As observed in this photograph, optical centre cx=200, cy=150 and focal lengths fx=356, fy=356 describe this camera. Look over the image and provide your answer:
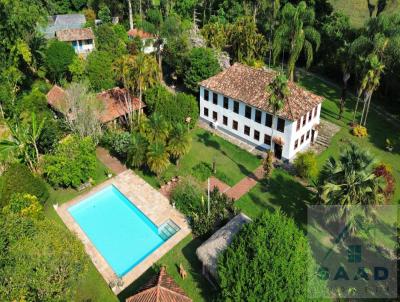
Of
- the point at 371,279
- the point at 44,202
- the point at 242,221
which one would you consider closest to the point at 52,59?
the point at 44,202

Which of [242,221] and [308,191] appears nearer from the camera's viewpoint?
[242,221]

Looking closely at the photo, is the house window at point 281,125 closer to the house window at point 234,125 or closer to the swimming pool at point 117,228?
the house window at point 234,125

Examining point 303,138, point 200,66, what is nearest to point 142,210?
point 303,138

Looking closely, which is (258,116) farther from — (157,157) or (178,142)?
(157,157)

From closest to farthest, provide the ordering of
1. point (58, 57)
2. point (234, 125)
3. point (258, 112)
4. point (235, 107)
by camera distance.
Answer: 1. point (258, 112)
2. point (235, 107)
3. point (234, 125)
4. point (58, 57)

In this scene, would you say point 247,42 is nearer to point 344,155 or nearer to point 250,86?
point 250,86

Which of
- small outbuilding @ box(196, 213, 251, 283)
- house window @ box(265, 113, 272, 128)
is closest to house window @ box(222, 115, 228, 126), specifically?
house window @ box(265, 113, 272, 128)

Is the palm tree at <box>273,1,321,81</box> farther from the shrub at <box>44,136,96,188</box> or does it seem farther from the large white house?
the shrub at <box>44,136,96,188</box>
